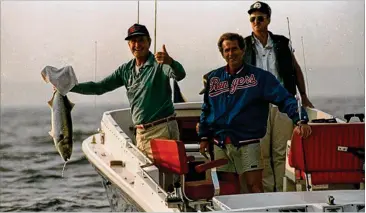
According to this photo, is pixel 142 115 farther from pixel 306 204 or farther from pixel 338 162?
pixel 306 204

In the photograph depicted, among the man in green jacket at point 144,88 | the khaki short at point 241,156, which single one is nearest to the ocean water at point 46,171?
the man in green jacket at point 144,88

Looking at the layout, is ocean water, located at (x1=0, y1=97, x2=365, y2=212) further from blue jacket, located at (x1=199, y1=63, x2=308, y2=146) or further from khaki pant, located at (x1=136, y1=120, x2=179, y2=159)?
blue jacket, located at (x1=199, y1=63, x2=308, y2=146)

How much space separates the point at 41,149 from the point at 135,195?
2186 centimetres

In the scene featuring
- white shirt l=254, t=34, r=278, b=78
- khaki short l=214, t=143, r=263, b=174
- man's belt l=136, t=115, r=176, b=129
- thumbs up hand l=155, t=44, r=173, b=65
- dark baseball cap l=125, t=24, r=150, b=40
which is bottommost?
khaki short l=214, t=143, r=263, b=174

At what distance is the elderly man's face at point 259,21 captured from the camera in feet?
25.6

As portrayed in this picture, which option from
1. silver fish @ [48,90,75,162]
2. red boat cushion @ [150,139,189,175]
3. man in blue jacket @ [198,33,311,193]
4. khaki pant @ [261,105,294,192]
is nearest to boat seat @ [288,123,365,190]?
man in blue jacket @ [198,33,311,193]

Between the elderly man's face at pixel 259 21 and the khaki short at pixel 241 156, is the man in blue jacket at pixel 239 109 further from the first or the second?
the elderly man's face at pixel 259 21

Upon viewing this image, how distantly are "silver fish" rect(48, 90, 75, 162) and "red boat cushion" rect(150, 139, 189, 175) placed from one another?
673 mm

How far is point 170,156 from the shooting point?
695cm

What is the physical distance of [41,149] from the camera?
2894 centimetres

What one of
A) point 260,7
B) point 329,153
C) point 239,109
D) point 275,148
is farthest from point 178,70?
point 275,148

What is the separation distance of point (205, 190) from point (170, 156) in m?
0.40

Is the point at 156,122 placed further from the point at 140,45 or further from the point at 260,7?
the point at 260,7

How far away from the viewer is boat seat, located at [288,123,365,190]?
268 inches
